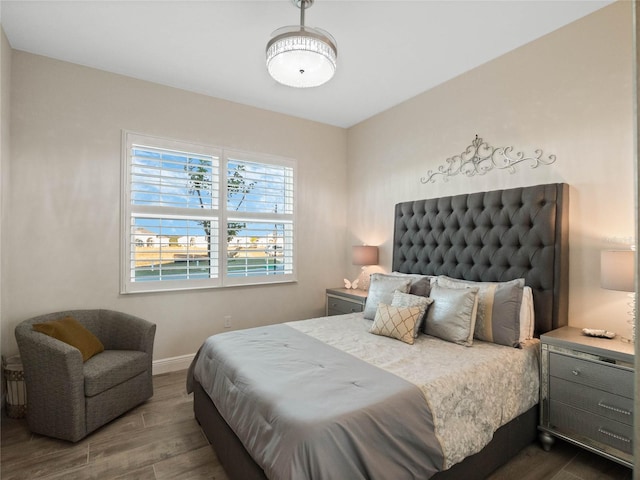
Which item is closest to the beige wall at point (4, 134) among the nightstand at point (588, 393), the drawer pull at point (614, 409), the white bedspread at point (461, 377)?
the white bedspread at point (461, 377)

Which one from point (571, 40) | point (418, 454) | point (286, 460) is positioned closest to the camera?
point (286, 460)

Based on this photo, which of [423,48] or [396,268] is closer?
[423,48]

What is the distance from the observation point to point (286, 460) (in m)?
1.26

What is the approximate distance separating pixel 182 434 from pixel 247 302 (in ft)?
5.34

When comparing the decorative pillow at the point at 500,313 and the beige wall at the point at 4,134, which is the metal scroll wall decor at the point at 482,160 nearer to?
the decorative pillow at the point at 500,313

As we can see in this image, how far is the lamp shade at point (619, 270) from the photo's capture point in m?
1.85

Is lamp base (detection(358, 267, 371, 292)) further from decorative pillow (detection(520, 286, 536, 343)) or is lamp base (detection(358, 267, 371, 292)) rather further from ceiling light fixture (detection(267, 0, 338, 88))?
ceiling light fixture (detection(267, 0, 338, 88))

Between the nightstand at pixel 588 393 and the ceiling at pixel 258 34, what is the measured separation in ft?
7.26

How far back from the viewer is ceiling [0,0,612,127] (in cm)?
224

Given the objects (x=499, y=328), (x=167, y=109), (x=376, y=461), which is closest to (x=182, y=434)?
(x=376, y=461)

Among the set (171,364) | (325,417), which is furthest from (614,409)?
(171,364)

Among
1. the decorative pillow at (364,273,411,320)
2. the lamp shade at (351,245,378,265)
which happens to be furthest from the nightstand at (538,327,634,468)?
the lamp shade at (351,245,378,265)

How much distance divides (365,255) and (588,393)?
234cm

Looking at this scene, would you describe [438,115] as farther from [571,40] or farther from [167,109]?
[167,109]
